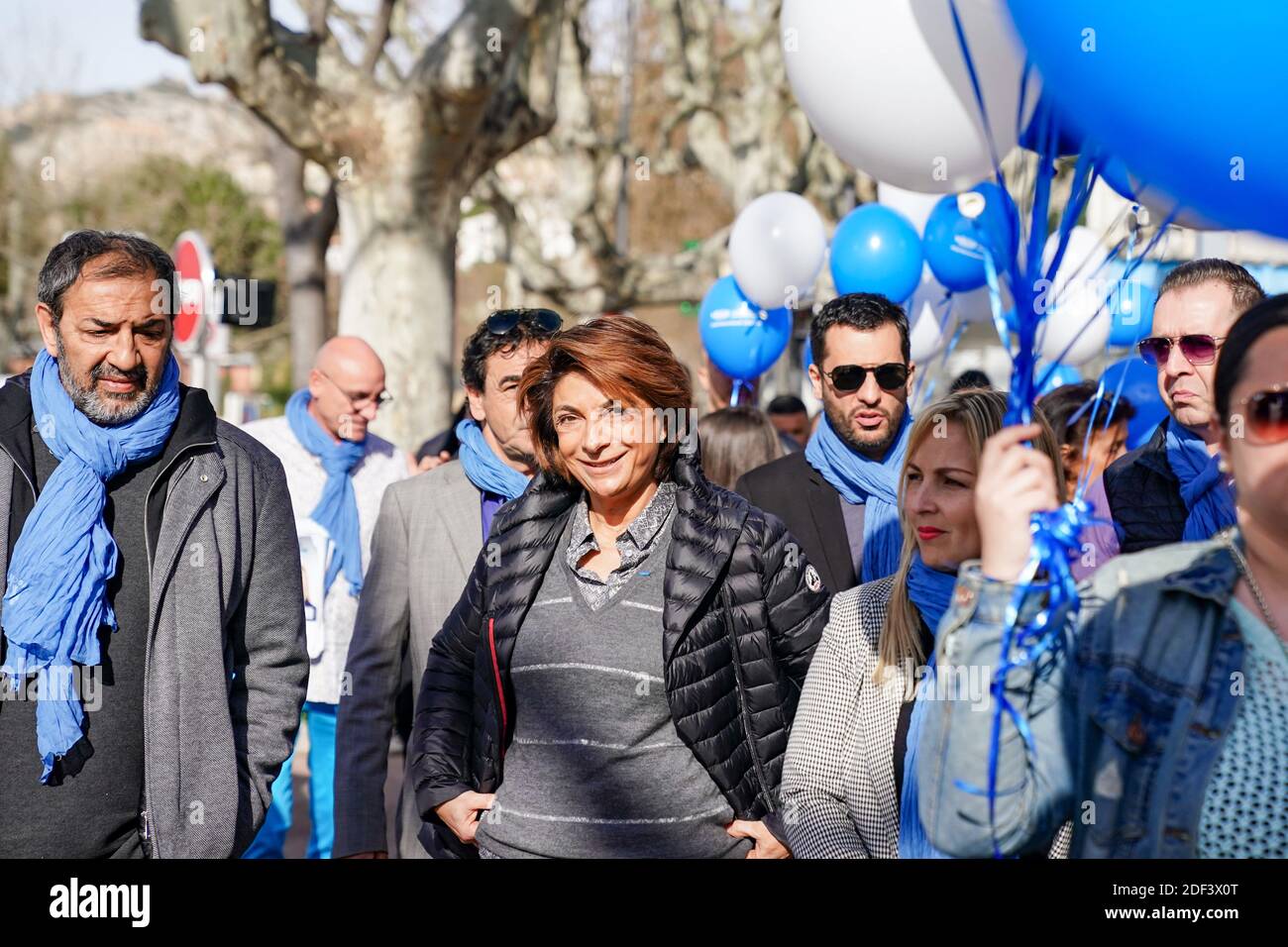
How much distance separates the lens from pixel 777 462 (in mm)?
4188

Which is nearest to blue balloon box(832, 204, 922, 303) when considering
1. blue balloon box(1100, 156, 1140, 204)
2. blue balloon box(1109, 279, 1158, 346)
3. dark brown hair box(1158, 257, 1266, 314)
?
blue balloon box(1109, 279, 1158, 346)

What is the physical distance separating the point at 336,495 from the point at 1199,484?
9.97 feet

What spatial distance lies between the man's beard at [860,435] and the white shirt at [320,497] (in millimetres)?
1632

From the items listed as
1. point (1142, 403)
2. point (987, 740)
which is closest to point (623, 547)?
point (987, 740)

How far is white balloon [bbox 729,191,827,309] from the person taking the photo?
7176mm

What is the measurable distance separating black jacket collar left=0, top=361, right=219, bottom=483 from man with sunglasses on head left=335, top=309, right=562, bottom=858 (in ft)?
2.65

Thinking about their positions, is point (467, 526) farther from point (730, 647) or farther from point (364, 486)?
point (364, 486)

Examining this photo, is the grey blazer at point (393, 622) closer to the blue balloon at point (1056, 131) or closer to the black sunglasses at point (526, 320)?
the black sunglasses at point (526, 320)

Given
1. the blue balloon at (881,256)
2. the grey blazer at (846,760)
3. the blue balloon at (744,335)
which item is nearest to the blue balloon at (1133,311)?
the blue balloon at (881,256)

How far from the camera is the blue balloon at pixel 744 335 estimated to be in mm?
7426

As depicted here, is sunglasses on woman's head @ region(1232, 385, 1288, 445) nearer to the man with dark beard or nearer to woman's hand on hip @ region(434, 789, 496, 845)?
woman's hand on hip @ region(434, 789, 496, 845)

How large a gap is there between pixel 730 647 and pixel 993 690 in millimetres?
1030

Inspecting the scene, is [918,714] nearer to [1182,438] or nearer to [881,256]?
[1182,438]

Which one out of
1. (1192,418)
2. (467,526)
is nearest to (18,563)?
(467,526)
